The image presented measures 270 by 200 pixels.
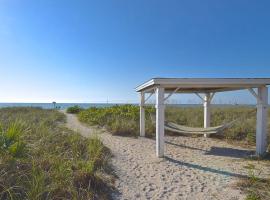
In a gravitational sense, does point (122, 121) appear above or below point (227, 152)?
above

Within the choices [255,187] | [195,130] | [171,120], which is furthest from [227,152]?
[171,120]

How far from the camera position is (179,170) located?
4910 mm

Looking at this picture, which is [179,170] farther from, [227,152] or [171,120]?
[171,120]

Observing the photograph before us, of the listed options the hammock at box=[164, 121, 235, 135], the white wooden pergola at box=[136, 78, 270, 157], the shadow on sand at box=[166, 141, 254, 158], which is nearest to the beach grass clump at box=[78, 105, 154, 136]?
the hammock at box=[164, 121, 235, 135]

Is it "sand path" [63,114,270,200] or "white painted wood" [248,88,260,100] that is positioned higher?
"white painted wood" [248,88,260,100]

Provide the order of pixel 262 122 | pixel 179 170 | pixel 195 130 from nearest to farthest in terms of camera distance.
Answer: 1. pixel 179 170
2. pixel 262 122
3. pixel 195 130

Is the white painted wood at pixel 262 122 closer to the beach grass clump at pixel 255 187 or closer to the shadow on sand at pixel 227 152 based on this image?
the shadow on sand at pixel 227 152

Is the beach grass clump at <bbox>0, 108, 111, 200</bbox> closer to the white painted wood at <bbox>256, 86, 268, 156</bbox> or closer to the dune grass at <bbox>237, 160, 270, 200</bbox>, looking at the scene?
the dune grass at <bbox>237, 160, 270, 200</bbox>

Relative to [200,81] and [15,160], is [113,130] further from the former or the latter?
[15,160]

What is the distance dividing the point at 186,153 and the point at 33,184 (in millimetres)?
4407

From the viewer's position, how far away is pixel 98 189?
376 cm

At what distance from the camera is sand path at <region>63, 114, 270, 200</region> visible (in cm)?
380

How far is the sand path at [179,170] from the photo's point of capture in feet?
12.5

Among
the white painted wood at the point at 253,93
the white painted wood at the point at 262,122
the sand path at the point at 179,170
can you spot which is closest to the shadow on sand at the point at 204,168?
the sand path at the point at 179,170
